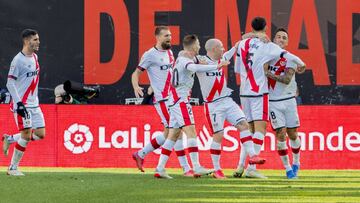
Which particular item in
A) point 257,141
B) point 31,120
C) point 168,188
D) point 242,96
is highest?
point 242,96

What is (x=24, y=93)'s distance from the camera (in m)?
20.5

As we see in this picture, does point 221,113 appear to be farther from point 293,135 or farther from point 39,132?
point 39,132

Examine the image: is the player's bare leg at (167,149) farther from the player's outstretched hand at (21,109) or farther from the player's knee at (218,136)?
the player's outstretched hand at (21,109)

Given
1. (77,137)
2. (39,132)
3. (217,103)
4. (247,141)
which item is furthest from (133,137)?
(247,141)

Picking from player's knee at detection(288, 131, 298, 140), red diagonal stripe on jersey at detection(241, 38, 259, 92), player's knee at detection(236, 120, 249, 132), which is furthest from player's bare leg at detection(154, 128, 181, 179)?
player's knee at detection(288, 131, 298, 140)

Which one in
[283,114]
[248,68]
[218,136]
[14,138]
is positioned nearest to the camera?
[248,68]

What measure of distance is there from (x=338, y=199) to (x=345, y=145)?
8.88 metres

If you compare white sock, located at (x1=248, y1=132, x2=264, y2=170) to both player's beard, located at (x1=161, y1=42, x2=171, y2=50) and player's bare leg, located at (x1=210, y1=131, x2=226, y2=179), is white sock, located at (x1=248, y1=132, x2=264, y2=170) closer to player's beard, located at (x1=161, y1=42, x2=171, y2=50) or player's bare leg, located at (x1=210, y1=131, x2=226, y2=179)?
player's bare leg, located at (x1=210, y1=131, x2=226, y2=179)

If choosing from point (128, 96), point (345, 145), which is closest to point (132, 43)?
point (128, 96)

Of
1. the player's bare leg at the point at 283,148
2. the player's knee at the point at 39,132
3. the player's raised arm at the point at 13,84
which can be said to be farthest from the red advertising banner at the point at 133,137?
the player's raised arm at the point at 13,84

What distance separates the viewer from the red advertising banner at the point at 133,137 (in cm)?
2388

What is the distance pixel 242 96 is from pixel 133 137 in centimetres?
499

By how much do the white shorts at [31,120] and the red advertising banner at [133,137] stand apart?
3.53 m

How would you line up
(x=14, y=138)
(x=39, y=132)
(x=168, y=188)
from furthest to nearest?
(x=14, y=138), (x=39, y=132), (x=168, y=188)
